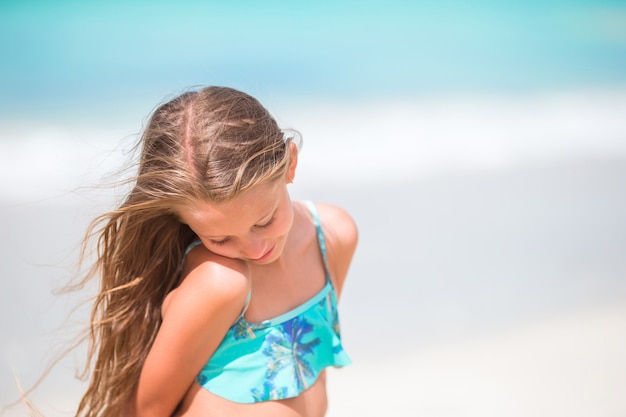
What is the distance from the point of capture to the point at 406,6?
727 cm

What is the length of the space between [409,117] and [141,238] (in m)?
3.24

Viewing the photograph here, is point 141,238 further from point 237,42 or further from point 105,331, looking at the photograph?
point 237,42

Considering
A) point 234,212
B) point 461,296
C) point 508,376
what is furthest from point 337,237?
point 461,296

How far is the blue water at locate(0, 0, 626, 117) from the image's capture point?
5066mm

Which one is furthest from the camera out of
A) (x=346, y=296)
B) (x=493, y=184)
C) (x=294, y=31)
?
(x=294, y=31)

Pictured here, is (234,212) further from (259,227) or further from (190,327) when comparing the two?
(190,327)

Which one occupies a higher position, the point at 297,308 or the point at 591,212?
the point at 297,308

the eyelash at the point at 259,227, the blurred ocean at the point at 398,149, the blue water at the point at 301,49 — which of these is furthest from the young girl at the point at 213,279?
the blue water at the point at 301,49

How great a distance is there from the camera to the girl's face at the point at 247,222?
1415mm

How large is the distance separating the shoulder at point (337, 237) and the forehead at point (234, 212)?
0.37 metres

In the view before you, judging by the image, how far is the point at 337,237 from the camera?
1826 mm

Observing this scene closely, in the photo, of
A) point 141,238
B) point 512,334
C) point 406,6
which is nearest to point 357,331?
point 512,334

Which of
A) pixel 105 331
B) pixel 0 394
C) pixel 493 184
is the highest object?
pixel 105 331

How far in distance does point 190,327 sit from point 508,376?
1.27 m
